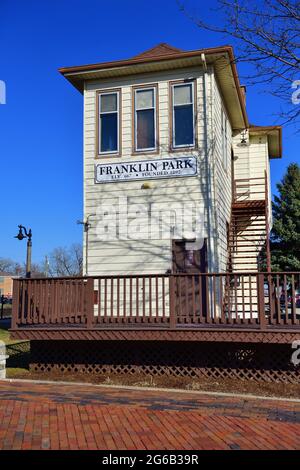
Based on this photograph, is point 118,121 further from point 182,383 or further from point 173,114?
point 182,383

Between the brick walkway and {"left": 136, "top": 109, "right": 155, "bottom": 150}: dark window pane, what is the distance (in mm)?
6705

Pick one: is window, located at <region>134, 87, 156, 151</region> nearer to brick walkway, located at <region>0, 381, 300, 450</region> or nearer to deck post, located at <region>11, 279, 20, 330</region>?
deck post, located at <region>11, 279, 20, 330</region>

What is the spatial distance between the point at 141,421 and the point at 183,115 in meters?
8.25

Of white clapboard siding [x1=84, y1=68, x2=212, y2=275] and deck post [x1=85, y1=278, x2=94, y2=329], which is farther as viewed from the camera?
white clapboard siding [x1=84, y1=68, x2=212, y2=275]

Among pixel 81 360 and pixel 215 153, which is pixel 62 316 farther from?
pixel 215 153

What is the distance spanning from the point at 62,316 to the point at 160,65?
6619mm

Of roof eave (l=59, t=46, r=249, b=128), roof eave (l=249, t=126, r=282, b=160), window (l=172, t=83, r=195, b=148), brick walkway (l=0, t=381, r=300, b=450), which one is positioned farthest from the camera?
roof eave (l=249, t=126, r=282, b=160)

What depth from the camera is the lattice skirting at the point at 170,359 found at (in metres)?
8.55

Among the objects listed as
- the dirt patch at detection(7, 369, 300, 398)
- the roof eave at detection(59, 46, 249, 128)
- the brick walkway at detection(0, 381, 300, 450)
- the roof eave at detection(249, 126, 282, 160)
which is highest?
the roof eave at detection(249, 126, 282, 160)

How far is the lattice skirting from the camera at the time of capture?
28.1 ft

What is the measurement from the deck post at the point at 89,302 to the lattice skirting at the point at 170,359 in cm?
61

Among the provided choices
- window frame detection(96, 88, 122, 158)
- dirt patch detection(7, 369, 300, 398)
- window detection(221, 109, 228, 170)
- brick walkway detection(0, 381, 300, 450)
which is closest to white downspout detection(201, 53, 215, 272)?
window detection(221, 109, 228, 170)

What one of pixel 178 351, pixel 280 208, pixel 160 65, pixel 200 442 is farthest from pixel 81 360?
pixel 280 208

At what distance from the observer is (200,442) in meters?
Result: 4.73
